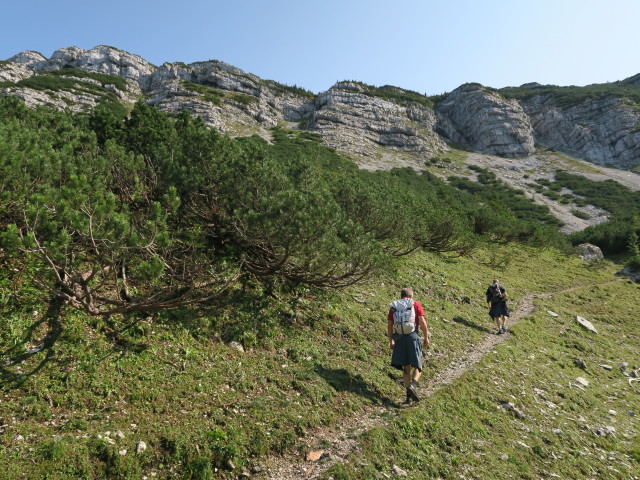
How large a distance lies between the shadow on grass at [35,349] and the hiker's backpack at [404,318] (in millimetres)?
6066

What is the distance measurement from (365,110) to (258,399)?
102 metres

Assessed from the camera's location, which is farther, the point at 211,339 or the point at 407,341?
the point at 211,339

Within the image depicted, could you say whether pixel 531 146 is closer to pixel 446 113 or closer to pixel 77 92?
pixel 446 113

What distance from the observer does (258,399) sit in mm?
5562

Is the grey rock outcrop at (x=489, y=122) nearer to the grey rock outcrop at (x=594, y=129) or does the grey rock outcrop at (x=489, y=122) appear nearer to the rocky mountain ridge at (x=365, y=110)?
the rocky mountain ridge at (x=365, y=110)

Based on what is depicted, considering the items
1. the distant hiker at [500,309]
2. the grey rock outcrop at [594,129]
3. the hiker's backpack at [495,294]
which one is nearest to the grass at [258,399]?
the distant hiker at [500,309]

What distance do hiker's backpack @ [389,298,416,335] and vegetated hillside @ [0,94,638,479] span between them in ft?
4.65

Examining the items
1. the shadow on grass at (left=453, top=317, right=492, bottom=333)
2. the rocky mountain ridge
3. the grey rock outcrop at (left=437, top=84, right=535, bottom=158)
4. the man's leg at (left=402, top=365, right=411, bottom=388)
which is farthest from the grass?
the grey rock outcrop at (left=437, top=84, right=535, bottom=158)

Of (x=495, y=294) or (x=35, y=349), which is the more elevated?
(x=35, y=349)

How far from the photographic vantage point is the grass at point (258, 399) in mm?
4223

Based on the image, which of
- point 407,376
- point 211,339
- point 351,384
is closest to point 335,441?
point 351,384

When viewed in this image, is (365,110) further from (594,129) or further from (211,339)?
(211,339)

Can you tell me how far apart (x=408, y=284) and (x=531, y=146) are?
11000 centimetres

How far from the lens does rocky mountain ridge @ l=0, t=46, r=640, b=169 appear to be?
254 ft
